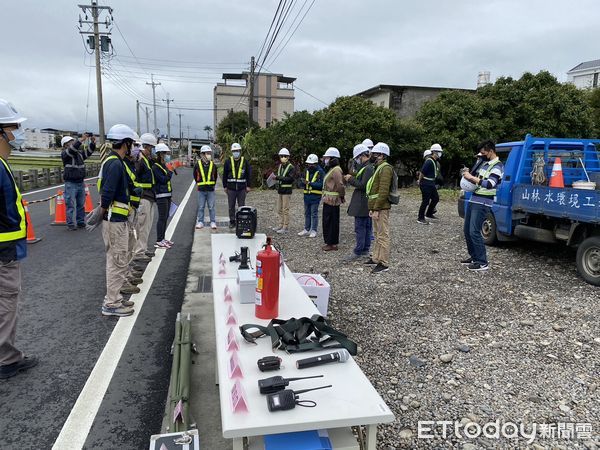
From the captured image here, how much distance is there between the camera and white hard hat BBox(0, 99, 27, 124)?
3.39 m

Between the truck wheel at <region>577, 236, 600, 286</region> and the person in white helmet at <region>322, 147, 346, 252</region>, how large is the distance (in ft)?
12.8

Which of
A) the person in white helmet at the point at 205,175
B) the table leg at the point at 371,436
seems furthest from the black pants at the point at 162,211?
the table leg at the point at 371,436

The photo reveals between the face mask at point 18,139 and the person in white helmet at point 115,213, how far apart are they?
97cm

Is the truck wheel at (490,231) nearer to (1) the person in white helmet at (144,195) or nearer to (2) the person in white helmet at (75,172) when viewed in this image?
(1) the person in white helmet at (144,195)

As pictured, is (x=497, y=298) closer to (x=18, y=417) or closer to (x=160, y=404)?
(x=160, y=404)

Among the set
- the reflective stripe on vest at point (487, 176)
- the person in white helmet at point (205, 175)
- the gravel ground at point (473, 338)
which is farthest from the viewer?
the person in white helmet at point (205, 175)

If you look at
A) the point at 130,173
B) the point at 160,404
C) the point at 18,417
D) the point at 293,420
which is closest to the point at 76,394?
the point at 18,417

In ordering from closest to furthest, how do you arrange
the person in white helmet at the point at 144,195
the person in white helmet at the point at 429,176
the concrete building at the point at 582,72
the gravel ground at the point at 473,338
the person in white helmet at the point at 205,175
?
the gravel ground at the point at 473,338
the person in white helmet at the point at 144,195
the person in white helmet at the point at 205,175
the person in white helmet at the point at 429,176
the concrete building at the point at 582,72

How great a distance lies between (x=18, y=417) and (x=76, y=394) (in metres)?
0.40

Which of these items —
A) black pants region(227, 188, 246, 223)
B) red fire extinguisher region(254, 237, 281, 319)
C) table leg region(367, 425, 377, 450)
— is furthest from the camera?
black pants region(227, 188, 246, 223)

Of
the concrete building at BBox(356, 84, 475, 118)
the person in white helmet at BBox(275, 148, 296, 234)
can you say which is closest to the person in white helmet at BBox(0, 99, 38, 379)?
the person in white helmet at BBox(275, 148, 296, 234)

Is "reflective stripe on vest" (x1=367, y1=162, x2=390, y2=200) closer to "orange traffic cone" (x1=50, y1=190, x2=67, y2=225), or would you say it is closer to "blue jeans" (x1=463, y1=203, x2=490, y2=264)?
"blue jeans" (x1=463, y1=203, x2=490, y2=264)

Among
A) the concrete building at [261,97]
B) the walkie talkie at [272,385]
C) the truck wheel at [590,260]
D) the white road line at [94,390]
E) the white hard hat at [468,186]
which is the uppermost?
the concrete building at [261,97]

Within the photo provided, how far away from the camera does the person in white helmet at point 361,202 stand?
722 cm
